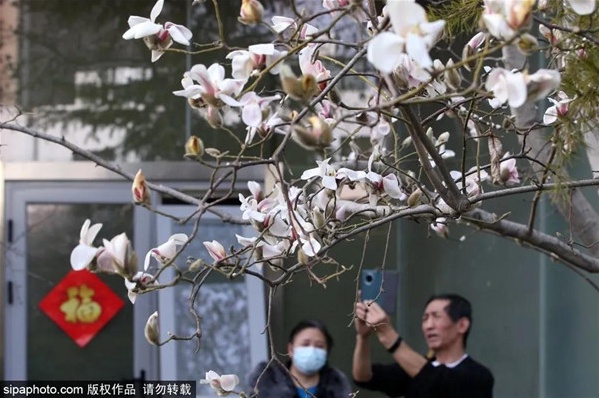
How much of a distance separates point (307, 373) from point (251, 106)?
1.93 meters

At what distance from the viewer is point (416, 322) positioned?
384cm

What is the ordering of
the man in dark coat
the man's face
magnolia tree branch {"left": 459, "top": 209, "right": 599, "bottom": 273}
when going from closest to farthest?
magnolia tree branch {"left": 459, "top": 209, "right": 599, "bottom": 273} < the man in dark coat < the man's face

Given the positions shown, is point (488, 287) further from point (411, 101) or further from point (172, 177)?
point (411, 101)

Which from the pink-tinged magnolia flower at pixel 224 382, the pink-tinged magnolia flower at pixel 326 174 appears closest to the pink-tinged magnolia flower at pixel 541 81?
the pink-tinged magnolia flower at pixel 326 174

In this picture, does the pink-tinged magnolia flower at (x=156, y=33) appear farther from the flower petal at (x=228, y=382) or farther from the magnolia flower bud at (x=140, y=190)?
the flower petal at (x=228, y=382)

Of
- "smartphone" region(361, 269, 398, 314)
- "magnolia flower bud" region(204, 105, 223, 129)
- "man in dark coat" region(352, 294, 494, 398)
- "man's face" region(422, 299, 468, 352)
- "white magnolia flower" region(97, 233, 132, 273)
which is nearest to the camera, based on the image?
"white magnolia flower" region(97, 233, 132, 273)

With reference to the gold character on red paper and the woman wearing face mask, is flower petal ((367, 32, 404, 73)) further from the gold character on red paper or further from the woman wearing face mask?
the gold character on red paper

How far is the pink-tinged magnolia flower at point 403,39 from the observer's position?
97 cm

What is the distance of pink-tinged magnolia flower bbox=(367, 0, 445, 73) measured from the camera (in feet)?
3.19

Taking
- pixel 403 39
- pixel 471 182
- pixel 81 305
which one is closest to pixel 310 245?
pixel 403 39

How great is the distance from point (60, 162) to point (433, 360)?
173 centimetres

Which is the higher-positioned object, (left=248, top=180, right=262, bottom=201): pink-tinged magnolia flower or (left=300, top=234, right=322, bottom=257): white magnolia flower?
(left=248, top=180, right=262, bottom=201): pink-tinged magnolia flower

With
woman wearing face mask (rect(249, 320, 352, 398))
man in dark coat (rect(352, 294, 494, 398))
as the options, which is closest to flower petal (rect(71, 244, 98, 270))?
man in dark coat (rect(352, 294, 494, 398))

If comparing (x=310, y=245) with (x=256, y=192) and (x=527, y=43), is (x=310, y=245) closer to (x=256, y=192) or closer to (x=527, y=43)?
(x=256, y=192)
